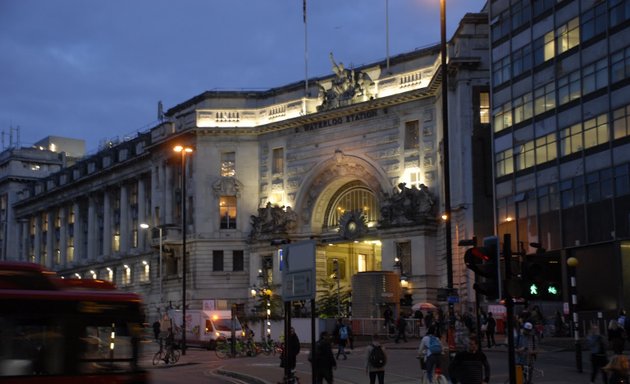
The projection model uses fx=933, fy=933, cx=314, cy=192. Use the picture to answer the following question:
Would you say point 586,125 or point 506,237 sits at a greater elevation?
point 586,125

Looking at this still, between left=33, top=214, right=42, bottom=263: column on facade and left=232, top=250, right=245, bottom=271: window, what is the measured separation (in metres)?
49.2

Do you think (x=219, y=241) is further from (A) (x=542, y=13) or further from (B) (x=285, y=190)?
(A) (x=542, y=13)

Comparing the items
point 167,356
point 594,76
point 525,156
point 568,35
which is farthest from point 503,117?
point 167,356

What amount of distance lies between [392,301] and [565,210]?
14581 millimetres

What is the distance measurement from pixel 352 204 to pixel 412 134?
1009 centimetres

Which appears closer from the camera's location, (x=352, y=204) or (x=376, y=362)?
(x=376, y=362)

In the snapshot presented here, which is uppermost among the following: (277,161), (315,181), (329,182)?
(277,161)

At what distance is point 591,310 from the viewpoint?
161 feet

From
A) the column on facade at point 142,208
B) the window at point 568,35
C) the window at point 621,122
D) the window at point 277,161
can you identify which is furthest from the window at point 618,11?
the column on facade at point 142,208

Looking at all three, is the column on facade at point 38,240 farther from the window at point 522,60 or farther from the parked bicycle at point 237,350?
the window at point 522,60

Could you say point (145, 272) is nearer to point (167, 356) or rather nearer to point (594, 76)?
point (167, 356)

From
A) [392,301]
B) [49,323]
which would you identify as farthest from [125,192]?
[49,323]

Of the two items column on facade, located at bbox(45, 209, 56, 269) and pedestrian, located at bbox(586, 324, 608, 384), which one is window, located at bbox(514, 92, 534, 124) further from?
column on facade, located at bbox(45, 209, 56, 269)

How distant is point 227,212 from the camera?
272 feet
